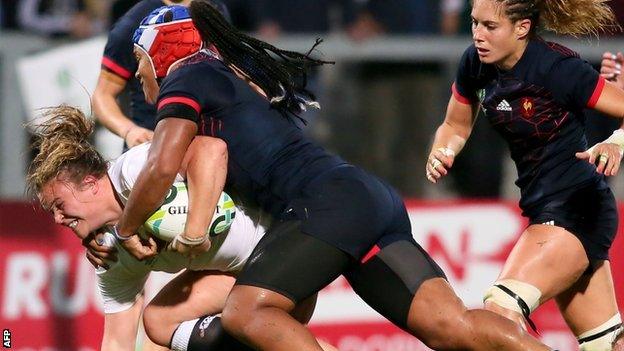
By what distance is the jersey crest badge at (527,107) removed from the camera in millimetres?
5422

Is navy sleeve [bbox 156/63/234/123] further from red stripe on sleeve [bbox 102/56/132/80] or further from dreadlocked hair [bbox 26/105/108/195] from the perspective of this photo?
red stripe on sleeve [bbox 102/56/132/80]

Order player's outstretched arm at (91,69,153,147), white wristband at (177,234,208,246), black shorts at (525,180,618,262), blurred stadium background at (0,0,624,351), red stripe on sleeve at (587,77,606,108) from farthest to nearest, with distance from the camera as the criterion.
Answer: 1. blurred stadium background at (0,0,624,351)
2. player's outstretched arm at (91,69,153,147)
3. black shorts at (525,180,618,262)
4. red stripe on sleeve at (587,77,606,108)
5. white wristband at (177,234,208,246)

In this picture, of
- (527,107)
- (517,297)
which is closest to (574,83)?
(527,107)

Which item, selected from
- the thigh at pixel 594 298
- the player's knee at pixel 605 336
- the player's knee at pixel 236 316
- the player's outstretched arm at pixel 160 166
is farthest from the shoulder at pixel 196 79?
the player's knee at pixel 605 336

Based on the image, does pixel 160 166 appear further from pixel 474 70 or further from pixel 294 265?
pixel 474 70

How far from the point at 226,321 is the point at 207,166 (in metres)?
0.57

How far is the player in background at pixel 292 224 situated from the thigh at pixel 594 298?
A: 3.18ft

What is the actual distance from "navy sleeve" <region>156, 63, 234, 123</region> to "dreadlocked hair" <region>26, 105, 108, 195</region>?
41 centimetres

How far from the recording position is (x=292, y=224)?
486cm

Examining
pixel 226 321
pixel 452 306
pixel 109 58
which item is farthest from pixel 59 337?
pixel 452 306

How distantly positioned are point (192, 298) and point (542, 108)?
1.65 metres

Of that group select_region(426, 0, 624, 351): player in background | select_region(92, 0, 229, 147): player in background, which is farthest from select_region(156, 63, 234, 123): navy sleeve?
select_region(92, 0, 229, 147): player in background

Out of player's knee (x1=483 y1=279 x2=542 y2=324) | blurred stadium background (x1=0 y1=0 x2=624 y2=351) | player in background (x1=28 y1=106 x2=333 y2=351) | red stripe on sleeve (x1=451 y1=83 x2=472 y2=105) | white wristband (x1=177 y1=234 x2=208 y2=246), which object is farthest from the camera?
blurred stadium background (x1=0 y1=0 x2=624 y2=351)

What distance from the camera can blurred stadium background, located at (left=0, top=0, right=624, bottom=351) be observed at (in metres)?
7.79
